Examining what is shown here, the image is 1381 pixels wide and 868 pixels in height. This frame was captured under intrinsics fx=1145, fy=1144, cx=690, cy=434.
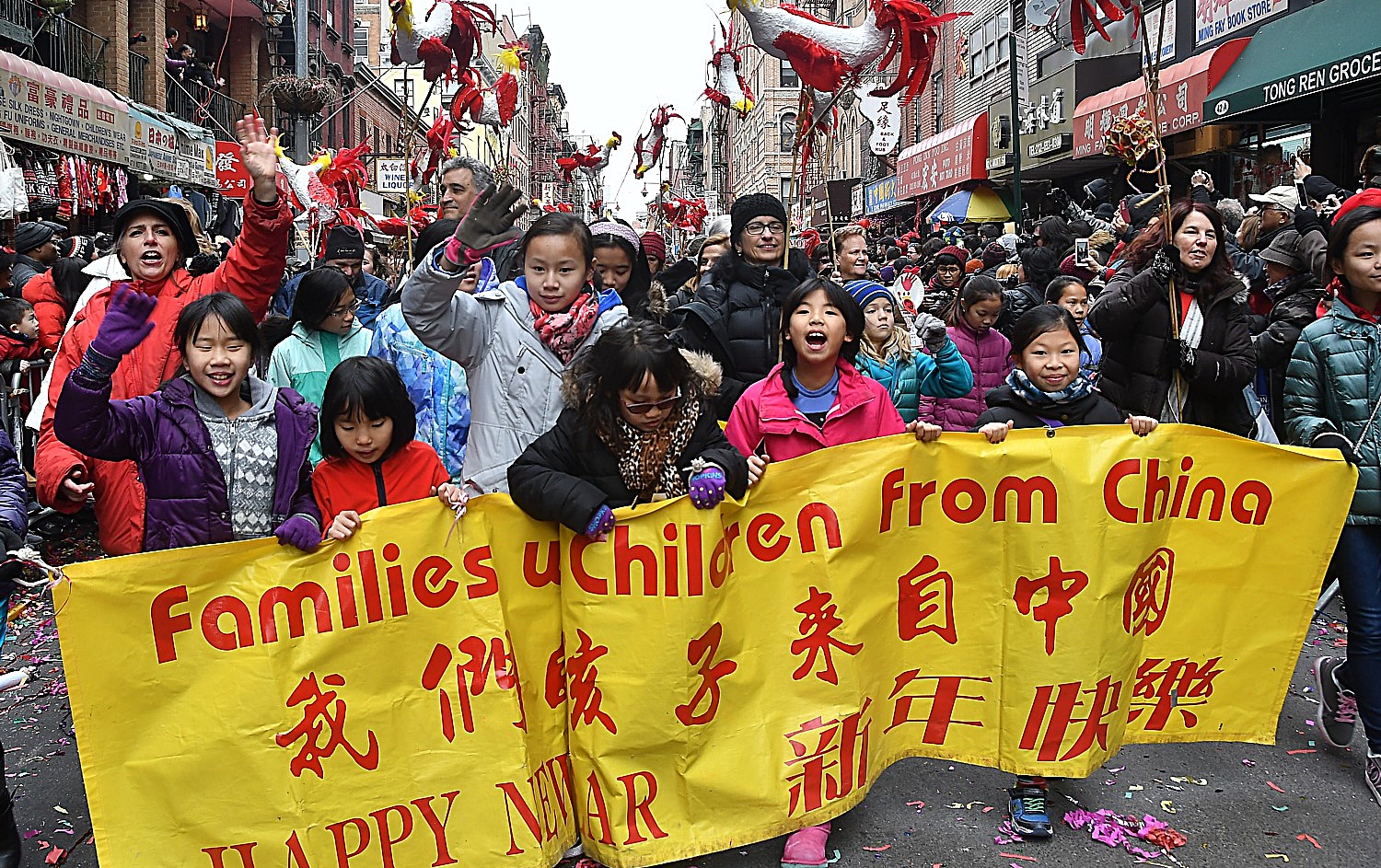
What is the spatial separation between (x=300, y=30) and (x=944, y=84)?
66.5ft

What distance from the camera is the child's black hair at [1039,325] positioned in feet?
12.6

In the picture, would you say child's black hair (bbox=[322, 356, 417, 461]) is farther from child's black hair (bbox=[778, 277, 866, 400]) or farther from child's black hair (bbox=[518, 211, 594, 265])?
child's black hair (bbox=[778, 277, 866, 400])

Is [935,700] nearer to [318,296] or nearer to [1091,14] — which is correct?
[318,296]

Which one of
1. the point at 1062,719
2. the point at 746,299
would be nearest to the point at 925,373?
the point at 746,299

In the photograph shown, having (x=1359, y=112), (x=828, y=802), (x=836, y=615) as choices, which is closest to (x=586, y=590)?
(x=836, y=615)

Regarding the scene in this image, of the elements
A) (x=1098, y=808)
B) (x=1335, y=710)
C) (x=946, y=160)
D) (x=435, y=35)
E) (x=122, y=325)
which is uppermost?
(x=946, y=160)

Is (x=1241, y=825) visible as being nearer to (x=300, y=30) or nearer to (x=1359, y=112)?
(x=1359, y=112)

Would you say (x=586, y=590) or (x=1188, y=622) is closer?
(x=586, y=590)

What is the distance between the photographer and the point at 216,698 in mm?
3010

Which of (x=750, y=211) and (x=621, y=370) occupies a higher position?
(x=750, y=211)

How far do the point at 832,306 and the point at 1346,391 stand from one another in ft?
5.95

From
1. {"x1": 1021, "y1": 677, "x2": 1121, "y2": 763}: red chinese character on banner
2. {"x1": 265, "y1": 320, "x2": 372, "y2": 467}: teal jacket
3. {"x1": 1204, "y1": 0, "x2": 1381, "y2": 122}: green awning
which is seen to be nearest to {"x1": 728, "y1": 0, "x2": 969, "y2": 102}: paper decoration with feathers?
{"x1": 265, "y1": 320, "x2": 372, "y2": 467}: teal jacket

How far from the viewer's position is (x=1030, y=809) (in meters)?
3.65

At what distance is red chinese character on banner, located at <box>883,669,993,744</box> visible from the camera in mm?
3680
